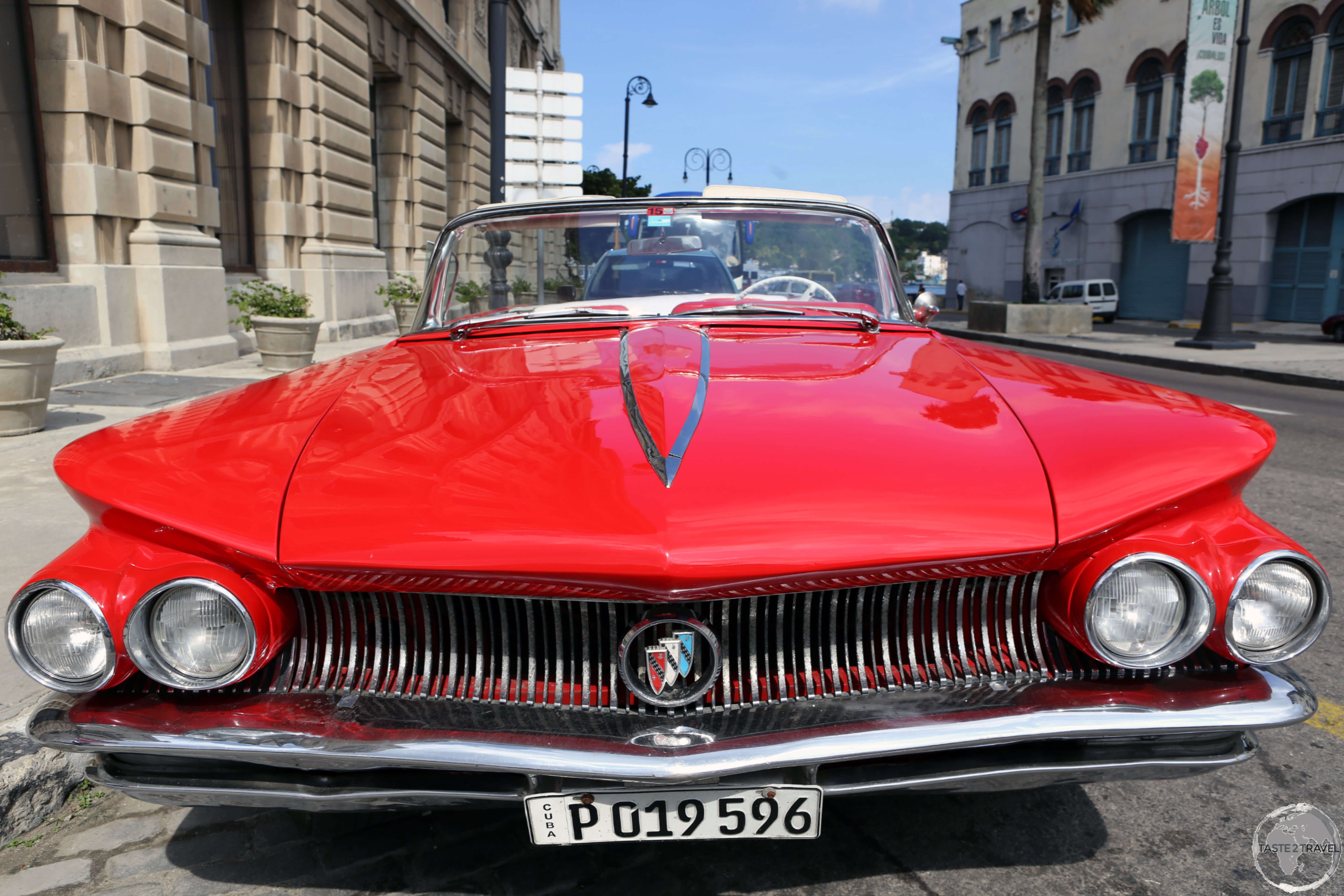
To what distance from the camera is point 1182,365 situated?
15.2 meters

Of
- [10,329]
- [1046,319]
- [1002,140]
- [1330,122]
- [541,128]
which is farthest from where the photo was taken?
[1002,140]

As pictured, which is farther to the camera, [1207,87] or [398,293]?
[1207,87]

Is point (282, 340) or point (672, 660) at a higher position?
point (282, 340)

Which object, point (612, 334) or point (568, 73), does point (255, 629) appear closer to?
point (612, 334)

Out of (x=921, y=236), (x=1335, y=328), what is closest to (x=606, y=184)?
(x=1335, y=328)

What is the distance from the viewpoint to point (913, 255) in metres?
98.8

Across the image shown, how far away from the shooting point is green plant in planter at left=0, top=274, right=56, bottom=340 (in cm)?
600

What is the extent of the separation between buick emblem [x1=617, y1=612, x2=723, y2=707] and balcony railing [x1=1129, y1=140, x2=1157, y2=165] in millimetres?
32368

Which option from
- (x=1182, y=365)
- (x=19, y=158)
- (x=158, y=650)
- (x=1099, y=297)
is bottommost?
(x=1182, y=365)

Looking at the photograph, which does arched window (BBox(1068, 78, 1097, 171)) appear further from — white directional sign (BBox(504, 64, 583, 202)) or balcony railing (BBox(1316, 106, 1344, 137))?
white directional sign (BBox(504, 64, 583, 202))

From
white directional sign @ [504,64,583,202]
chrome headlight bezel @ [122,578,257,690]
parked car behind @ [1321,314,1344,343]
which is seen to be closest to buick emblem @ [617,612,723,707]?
chrome headlight bezel @ [122,578,257,690]

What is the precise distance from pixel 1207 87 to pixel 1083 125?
15.9 metres

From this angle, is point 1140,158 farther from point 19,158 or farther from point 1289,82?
point 19,158

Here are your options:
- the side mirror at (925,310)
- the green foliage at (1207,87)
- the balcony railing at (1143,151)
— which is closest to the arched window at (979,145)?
the balcony railing at (1143,151)
